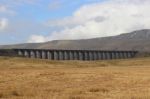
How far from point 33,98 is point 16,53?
15229cm

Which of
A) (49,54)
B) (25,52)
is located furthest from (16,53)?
(49,54)

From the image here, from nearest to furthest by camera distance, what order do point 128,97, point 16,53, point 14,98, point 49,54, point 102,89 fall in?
1. point 128,97
2. point 14,98
3. point 102,89
4. point 16,53
5. point 49,54

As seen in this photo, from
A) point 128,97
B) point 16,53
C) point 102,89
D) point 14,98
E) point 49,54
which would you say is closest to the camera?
point 128,97

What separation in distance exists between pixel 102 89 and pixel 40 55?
155 meters

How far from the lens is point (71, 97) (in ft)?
84.2

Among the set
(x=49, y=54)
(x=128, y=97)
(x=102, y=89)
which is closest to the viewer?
(x=128, y=97)

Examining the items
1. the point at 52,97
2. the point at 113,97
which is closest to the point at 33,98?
the point at 52,97

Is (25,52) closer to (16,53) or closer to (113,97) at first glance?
(16,53)

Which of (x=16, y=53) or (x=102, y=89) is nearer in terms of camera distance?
(x=102, y=89)

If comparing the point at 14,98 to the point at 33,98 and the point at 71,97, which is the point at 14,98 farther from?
the point at 71,97

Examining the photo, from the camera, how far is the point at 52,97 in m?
25.7

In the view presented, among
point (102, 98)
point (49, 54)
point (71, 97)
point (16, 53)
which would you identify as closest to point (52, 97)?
point (71, 97)

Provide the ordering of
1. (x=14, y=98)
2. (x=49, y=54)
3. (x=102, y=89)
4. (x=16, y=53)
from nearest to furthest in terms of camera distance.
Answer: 1. (x=14, y=98)
2. (x=102, y=89)
3. (x=16, y=53)
4. (x=49, y=54)

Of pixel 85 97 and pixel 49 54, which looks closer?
pixel 85 97
